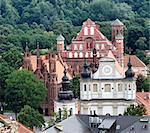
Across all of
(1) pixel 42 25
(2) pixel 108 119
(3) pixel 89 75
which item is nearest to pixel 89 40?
(3) pixel 89 75

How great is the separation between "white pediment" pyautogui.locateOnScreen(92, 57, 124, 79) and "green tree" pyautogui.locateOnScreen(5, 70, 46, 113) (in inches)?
160

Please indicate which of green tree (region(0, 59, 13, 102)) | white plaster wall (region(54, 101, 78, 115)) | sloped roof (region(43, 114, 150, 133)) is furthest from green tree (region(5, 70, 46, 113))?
sloped roof (region(43, 114, 150, 133))

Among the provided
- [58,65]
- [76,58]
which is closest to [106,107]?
[58,65]

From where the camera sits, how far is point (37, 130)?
37.6 meters

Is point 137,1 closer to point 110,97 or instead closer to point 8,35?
point 8,35

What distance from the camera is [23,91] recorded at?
1777 inches

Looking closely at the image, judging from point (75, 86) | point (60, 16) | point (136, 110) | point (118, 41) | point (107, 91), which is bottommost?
point (136, 110)

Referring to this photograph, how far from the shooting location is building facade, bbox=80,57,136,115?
41.7 metres

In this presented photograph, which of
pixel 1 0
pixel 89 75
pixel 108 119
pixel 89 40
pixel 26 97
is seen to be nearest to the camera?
pixel 108 119

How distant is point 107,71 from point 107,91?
98 cm

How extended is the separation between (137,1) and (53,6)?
858 centimetres

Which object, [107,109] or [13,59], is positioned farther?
[13,59]

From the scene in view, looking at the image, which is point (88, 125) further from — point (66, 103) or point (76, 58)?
point (76, 58)

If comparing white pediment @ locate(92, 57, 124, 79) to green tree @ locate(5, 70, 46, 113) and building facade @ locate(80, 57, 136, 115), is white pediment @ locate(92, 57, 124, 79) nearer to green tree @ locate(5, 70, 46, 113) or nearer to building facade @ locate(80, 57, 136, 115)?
building facade @ locate(80, 57, 136, 115)
